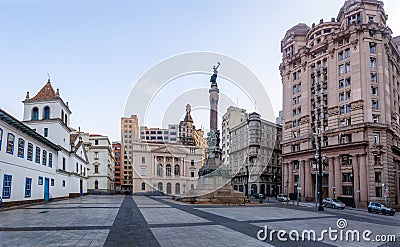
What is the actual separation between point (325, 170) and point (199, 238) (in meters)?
48.0

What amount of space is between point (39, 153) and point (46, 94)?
13.1 metres

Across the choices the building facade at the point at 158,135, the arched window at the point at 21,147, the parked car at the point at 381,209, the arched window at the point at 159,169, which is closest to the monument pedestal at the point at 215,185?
the parked car at the point at 381,209

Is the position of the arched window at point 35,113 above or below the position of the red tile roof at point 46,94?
below

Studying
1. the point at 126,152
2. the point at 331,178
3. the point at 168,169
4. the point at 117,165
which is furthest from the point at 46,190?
the point at 117,165


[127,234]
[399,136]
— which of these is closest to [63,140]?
[127,234]

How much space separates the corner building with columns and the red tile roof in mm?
42204

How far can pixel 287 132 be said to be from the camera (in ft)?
220

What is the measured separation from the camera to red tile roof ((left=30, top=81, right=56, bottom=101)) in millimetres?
46812

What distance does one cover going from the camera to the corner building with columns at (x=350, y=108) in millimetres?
48562

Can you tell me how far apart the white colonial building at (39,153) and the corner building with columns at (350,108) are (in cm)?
3945

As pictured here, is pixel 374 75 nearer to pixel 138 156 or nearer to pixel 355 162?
pixel 355 162

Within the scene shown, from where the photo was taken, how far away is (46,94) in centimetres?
4738

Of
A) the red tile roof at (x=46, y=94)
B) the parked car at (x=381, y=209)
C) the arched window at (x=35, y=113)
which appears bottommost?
the parked car at (x=381, y=209)

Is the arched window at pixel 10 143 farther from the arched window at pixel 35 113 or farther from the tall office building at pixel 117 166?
the tall office building at pixel 117 166
